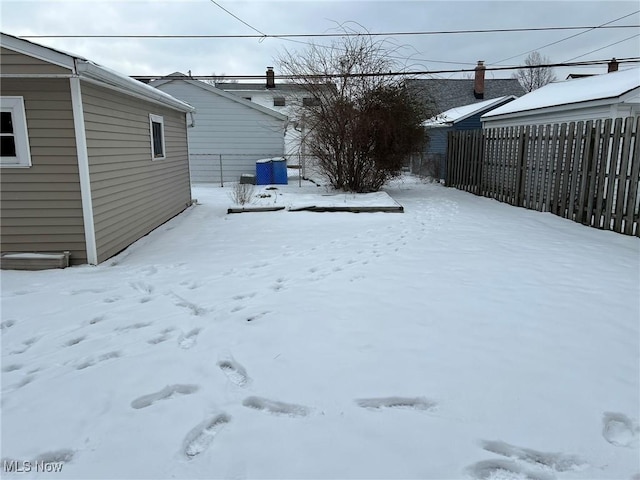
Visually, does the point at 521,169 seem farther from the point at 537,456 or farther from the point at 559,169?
the point at 537,456

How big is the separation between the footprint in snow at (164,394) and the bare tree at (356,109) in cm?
908

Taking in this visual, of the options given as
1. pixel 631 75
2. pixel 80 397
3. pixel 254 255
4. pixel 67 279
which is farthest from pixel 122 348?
pixel 631 75

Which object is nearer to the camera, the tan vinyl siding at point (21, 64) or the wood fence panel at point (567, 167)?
the tan vinyl siding at point (21, 64)

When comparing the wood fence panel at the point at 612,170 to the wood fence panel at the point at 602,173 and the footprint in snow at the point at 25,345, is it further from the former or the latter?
the footprint in snow at the point at 25,345

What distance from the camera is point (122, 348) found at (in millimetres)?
2953

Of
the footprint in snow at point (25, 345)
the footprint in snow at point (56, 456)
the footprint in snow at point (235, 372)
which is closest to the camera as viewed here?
the footprint in snow at point (56, 456)

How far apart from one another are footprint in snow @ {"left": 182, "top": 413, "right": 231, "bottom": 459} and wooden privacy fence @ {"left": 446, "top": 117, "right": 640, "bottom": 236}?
6523mm

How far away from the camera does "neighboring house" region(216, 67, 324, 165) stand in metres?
11.4

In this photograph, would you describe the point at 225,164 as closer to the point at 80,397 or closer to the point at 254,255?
the point at 254,255

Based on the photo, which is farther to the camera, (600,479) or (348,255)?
(348,255)

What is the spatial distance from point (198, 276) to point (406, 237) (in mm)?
3219

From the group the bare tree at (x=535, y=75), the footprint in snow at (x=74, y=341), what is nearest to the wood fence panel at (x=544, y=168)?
the footprint in snow at (x=74, y=341)

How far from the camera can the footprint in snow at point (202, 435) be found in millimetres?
1949

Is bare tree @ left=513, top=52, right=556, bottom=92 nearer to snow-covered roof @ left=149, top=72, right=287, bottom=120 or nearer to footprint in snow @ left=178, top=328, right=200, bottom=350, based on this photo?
snow-covered roof @ left=149, top=72, right=287, bottom=120
